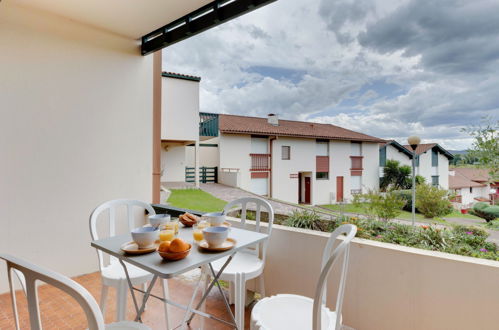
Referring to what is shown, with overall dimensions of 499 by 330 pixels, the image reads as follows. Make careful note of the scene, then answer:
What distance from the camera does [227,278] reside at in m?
1.73

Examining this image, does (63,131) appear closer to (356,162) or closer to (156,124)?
(156,124)

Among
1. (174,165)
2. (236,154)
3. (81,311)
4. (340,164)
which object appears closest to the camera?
(81,311)

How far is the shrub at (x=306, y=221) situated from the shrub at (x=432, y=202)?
10.8 feet

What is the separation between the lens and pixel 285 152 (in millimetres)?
13383

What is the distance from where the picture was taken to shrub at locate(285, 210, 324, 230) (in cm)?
272

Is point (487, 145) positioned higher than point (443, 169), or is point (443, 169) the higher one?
point (487, 145)

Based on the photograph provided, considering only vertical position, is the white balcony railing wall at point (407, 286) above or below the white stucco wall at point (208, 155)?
below

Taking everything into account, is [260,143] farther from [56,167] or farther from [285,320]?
[285,320]

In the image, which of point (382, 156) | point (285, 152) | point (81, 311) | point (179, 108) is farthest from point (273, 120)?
point (81, 311)

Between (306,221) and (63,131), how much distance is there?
284 centimetres

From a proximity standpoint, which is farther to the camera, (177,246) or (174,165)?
(174,165)

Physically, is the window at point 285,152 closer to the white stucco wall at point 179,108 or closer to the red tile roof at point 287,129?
the red tile roof at point 287,129

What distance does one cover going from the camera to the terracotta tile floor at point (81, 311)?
1996 mm

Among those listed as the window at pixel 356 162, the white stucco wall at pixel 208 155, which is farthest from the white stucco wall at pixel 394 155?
the white stucco wall at pixel 208 155
